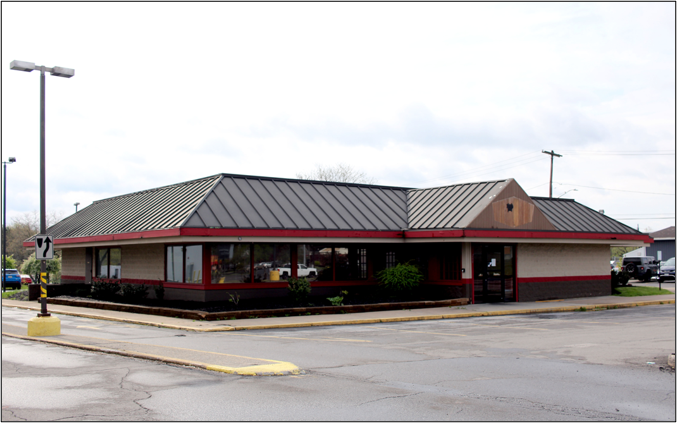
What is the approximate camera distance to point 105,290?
90.7 ft

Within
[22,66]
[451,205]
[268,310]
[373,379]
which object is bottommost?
[268,310]

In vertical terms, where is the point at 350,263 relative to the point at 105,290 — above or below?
above

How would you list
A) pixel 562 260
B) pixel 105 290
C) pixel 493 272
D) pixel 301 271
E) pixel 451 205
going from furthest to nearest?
pixel 562 260, pixel 105 290, pixel 451 205, pixel 493 272, pixel 301 271

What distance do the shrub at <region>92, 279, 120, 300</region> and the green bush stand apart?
12.3m

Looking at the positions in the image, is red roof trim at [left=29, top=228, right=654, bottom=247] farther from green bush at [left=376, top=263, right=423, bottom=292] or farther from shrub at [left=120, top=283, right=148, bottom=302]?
shrub at [left=120, top=283, right=148, bottom=302]

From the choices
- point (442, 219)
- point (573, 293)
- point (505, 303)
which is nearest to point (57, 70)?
point (442, 219)

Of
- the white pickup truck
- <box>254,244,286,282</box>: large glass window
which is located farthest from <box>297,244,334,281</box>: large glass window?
<box>254,244,286,282</box>: large glass window

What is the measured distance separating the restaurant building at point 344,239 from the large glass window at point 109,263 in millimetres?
55

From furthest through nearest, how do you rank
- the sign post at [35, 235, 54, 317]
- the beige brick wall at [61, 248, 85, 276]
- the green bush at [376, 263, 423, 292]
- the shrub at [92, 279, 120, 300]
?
the beige brick wall at [61, 248, 85, 276] < the shrub at [92, 279, 120, 300] < the green bush at [376, 263, 423, 292] < the sign post at [35, 235, 54, 317]

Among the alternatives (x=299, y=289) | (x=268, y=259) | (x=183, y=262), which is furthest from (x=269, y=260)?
(x=183, y=262)

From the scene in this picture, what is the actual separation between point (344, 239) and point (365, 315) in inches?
168

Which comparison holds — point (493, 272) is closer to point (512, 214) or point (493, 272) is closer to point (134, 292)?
point (512, 214)

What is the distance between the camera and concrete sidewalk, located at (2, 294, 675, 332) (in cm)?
1809

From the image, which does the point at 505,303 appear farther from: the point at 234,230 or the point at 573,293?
the point at 234,230
